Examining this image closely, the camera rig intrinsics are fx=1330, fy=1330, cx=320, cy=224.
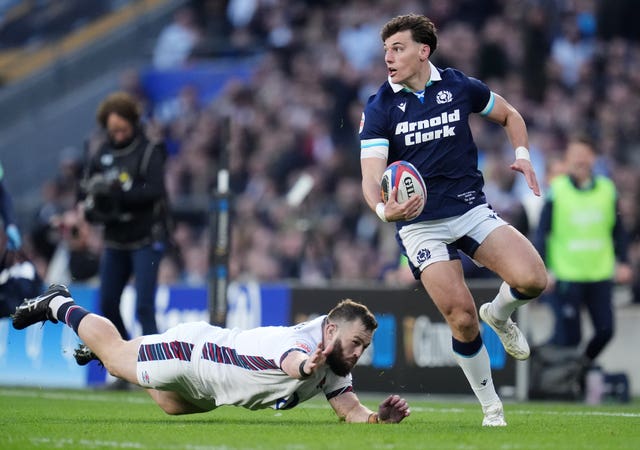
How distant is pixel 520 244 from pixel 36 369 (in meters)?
8.70

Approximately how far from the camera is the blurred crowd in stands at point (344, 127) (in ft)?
56.9

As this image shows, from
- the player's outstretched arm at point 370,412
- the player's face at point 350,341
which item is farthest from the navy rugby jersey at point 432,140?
the player's outstretched arm at point 370,412

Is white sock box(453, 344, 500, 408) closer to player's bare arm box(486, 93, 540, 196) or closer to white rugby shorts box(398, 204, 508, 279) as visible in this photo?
white rugby shorts box(398, 204, 508, 279)

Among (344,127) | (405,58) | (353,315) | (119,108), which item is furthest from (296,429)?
(344,127)

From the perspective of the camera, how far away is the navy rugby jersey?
8719 mm

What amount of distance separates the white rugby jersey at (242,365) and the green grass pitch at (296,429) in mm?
222

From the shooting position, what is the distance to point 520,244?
28.0 feet

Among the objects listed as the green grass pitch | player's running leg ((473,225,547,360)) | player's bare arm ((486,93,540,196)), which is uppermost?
player's bare arm ((486,93,540,196))

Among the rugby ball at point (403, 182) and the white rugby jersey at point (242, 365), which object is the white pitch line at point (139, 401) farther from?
the rugby ball at point (403, 182)

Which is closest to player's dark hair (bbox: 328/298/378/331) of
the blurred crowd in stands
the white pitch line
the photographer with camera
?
the white pitch line

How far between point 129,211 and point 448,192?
455 cm

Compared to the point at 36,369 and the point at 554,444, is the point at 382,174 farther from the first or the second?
the point at 36,369

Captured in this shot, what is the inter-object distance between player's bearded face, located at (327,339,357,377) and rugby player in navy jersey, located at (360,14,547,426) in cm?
74

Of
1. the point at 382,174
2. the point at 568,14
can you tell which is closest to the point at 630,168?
the point at 568,14
